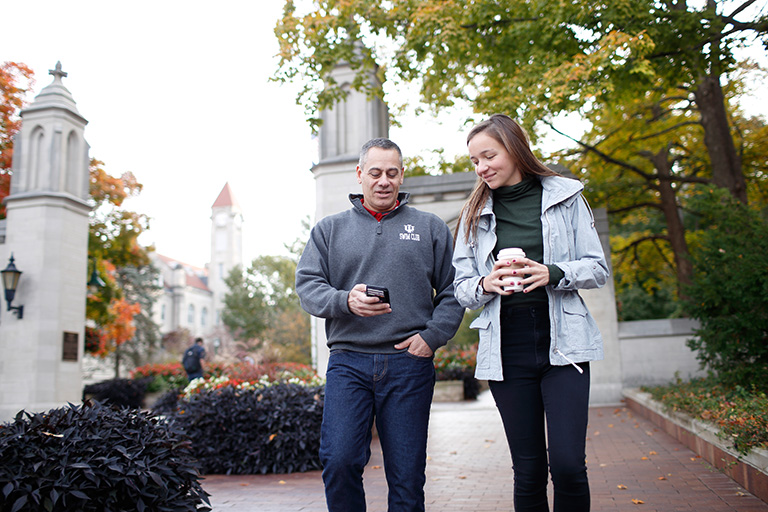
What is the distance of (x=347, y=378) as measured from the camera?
10.0ft

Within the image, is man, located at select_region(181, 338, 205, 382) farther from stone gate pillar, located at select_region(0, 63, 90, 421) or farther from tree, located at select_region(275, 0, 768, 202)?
tree, located at select_region(275, 0, 768, 202)

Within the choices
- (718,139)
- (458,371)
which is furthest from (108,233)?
(718,139)

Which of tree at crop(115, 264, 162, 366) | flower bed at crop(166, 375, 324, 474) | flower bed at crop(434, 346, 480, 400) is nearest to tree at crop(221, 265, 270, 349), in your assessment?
tree at crop(115, 264, 162, 366)

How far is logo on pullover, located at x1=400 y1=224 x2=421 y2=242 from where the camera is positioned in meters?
3.26

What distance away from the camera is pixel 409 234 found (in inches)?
129

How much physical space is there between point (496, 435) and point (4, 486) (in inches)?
299

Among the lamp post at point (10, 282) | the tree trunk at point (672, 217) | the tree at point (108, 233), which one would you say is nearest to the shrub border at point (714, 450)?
the tree trunk at point (672, 217)

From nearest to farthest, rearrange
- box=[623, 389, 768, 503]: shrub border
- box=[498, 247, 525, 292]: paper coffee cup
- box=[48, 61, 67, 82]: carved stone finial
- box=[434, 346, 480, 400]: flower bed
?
box=[498, 247, 525, 292]: paper coffee cup, box=[623, 389, 768, 503]: shrub border, box=[48, 61, 67, 82]: carved stone finial, box=[434, 346, 480, 400]: flower bed

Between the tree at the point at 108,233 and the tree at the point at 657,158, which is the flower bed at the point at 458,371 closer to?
the tree at the point at 657,158

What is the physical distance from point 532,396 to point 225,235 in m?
81.2

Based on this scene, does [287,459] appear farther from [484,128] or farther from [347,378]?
[484,128]

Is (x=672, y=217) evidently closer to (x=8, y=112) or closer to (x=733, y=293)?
(x=733, y=293)

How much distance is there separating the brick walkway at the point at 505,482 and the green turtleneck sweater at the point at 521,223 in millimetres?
2682

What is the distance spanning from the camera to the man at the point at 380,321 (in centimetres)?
295
